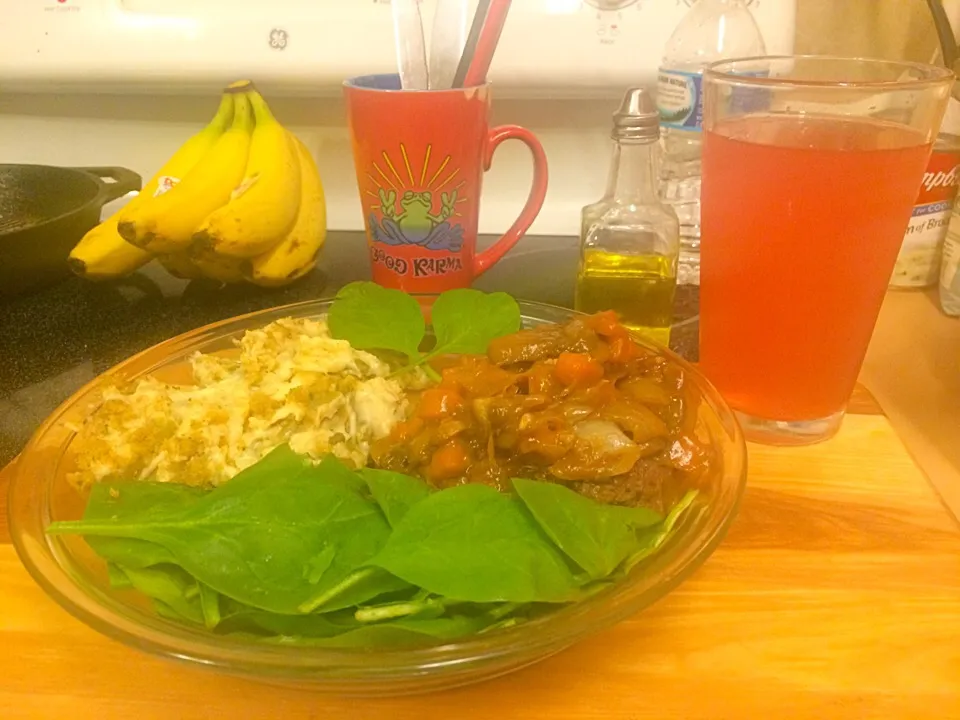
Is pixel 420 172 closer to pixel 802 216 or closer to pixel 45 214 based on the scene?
pixel 802 216

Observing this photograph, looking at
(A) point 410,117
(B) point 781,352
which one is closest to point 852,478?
(B) point 781,352

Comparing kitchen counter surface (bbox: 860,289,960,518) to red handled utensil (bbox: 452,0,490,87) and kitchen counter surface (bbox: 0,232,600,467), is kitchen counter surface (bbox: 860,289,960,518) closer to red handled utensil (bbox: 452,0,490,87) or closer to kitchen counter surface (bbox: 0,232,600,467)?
kitchen counter surface (bbox: 0,232,600,467)

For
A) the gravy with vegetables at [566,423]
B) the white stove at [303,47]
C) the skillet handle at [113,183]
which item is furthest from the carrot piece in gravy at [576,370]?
the skillet handle at [113,183]

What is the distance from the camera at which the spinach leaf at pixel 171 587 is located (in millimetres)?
461

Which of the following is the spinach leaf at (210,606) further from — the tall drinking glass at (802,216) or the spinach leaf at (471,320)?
the tall drinking glass at (802,216)

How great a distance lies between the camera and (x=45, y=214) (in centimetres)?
104

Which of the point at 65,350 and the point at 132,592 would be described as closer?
the point at 132,592

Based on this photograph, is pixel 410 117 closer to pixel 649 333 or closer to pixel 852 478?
pixel 649 333

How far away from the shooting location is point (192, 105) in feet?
3.82

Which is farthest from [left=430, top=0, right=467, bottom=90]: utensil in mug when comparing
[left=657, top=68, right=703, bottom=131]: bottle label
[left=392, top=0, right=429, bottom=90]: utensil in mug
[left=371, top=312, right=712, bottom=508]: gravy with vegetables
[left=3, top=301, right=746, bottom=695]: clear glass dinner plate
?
[left=3, top=301, right=746, bottom=695]: clear glass dinner plate

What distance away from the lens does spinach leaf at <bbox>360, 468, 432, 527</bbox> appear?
0.50 m

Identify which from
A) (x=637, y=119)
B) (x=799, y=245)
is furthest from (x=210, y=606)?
(x=637, y=119)

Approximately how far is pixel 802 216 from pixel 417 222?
1.33ft

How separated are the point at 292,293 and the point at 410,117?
1.00 feet
